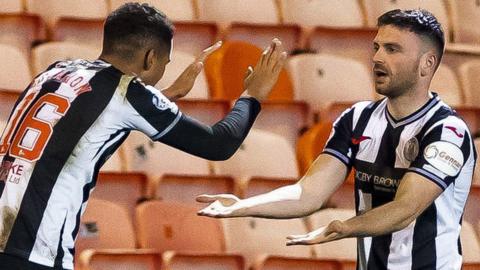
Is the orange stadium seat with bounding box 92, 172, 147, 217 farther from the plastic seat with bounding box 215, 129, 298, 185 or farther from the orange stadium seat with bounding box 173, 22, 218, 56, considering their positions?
the orange stadium seat with bounding box 173, 22, 218, 56

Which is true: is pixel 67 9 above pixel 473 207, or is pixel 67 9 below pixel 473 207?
above

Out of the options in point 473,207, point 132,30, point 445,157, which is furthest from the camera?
point 473,207

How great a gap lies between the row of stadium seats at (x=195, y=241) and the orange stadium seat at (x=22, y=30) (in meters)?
1.49

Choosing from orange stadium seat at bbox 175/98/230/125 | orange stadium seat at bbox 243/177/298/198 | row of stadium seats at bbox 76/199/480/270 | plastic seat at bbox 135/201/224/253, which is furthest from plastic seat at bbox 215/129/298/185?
plastic seat at bbox 135/201/224/253

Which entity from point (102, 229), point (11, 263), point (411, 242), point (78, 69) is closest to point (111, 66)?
point (78, 69)

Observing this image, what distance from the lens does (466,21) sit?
943cm

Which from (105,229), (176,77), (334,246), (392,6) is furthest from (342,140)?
(392,6)

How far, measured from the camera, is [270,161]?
24.8ft

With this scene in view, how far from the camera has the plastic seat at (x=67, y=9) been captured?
8.20 m

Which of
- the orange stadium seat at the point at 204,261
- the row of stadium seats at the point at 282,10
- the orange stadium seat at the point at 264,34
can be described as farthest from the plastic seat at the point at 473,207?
the row of stadium seats at the point at 282,10

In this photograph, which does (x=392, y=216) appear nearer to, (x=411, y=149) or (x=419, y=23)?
(x=411, y=149)

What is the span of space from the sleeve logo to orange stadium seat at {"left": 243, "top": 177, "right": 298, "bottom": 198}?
2.52 m

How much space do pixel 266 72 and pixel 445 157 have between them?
27.8 inches

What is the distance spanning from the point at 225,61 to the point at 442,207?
3638 millimetres
